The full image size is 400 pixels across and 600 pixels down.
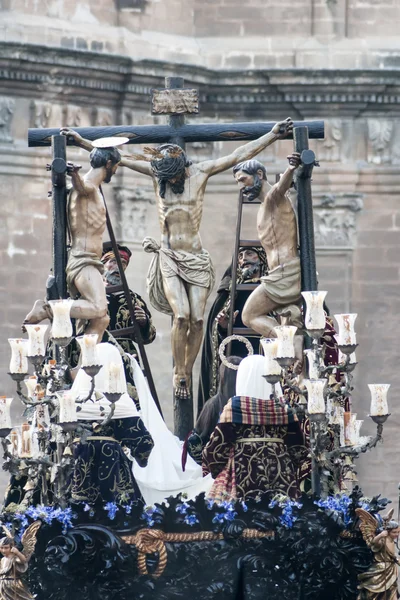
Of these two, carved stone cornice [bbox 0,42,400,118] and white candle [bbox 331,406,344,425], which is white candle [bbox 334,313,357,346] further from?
carved stone cornice [bbox 0,42,400,118]

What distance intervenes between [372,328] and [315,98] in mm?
2490

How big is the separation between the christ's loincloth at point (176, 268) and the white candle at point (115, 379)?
87.3 inches

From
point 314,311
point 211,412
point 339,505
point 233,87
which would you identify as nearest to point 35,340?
point 211,412

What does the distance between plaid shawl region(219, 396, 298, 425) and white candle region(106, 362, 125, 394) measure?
77 cm

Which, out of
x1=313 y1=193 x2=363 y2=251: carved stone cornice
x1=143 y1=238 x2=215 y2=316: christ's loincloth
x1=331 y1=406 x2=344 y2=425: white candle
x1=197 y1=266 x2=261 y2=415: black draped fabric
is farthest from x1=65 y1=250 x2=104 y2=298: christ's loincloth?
x1=313 y1=193 x2=363 y2=251: carved stone cornice

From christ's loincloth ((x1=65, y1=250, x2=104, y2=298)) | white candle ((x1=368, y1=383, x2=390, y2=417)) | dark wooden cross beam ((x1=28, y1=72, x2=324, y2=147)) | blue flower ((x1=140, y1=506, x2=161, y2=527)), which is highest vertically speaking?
dark wooden cross beam ((x1=28, y1=72, x2=324, y2=147))

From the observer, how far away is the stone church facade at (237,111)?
101 ft

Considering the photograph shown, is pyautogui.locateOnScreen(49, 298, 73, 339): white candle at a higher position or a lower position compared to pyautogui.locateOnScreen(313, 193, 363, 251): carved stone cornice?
lower

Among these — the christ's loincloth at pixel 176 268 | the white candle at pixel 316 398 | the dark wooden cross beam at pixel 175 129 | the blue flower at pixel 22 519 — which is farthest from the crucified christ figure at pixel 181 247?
the blue flower at pixel 22 519

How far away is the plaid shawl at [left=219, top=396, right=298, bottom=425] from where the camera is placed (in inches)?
824

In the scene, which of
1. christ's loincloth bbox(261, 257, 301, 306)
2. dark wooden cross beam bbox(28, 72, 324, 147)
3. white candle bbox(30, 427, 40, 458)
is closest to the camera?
white candle bbox(30, 427, 40, 458)

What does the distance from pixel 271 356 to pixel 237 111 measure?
35.9ft

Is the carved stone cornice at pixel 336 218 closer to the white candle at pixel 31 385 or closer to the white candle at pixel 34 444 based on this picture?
the white candle at pixel 31 385

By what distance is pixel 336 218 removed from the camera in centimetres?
3191
